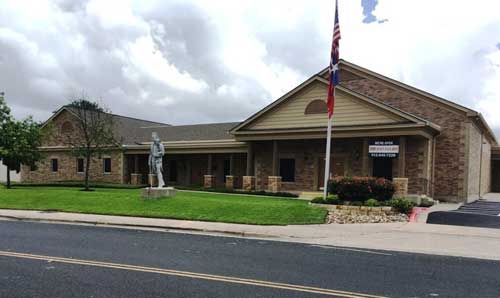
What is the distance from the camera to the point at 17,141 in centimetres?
2767

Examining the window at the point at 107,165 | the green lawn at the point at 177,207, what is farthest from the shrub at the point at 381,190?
the window at the point at 107,165

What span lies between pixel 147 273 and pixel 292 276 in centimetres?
237

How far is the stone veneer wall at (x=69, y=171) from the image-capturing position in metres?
34.3

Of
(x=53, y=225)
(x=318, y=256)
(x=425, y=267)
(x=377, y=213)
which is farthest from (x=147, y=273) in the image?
(x=377, y=213)

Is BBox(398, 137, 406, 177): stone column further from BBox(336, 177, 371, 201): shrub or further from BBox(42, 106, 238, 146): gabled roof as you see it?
BBox(42, 106, 238, 146): gabled roof

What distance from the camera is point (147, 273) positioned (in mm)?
6953

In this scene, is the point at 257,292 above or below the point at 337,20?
below

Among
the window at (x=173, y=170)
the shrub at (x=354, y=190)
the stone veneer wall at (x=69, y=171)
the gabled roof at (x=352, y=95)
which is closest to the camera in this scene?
the shrub at (x=354, y=190)

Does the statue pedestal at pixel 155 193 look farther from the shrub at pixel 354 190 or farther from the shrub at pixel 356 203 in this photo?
the shrub at pixel 356 203

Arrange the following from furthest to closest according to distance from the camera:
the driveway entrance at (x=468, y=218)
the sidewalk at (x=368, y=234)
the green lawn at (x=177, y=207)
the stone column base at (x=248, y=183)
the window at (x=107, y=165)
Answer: the window at (x=107, y=165) < the stone column base at (x=248, y=183) < the green lawn at (x=177, y=207) < the driveway entrance at (x=468, y=218) < the sidewalk at (x=368, y=234)

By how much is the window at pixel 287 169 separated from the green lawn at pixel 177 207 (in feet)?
25.4

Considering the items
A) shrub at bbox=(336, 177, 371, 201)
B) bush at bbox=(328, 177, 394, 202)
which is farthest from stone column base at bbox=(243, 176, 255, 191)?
bush at bbox=(328, 177, 394, 202)

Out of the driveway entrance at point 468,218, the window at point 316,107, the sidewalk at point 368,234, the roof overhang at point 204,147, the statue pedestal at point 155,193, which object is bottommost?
the sidewalk at point 368,234

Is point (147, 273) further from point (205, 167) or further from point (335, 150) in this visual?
point (205, 167)
